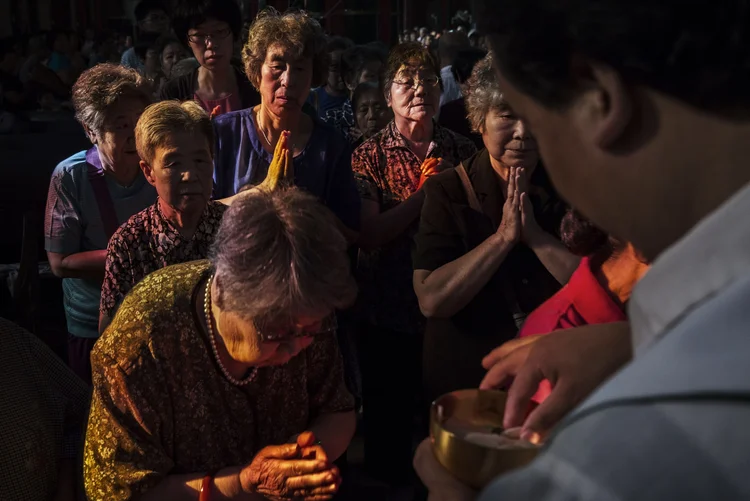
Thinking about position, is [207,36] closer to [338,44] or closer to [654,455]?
[338,44]

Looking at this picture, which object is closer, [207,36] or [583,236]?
[583,236]

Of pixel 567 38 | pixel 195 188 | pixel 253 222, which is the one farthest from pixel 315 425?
pixel 567 38

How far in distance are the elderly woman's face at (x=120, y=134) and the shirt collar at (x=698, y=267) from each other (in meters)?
2.64

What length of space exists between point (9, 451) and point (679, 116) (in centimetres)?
190

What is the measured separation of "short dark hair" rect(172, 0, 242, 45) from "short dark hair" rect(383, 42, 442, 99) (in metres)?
0.66

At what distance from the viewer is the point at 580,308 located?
77.3 inches

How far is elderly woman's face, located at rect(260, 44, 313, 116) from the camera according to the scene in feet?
10.4

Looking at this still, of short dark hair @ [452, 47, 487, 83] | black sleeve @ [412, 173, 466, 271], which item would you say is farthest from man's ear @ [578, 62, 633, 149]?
short dark hair @ [452, 47, 487, 83]

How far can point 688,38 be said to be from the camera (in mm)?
613

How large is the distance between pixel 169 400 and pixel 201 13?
77.1 inches

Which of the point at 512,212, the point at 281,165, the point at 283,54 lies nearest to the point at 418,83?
the point at 283,54

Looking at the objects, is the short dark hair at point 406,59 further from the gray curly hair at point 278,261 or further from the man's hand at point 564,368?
the man's hand at point 564,368

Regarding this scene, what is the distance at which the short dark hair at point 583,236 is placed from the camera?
6.67 feet

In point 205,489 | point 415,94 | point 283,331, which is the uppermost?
point 415,94
